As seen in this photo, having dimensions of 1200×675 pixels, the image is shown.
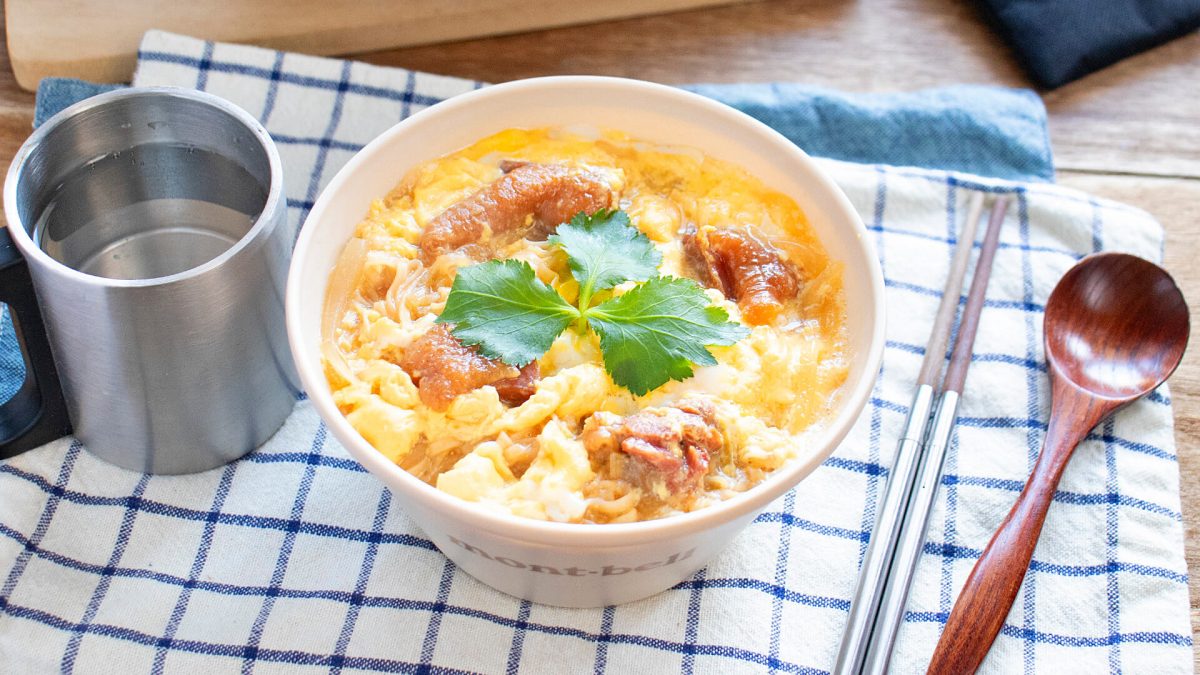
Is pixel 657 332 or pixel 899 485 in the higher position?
pixel 657 332

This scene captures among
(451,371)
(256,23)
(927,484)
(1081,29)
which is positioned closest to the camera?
(451,371)

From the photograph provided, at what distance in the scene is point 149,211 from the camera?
2559 mm

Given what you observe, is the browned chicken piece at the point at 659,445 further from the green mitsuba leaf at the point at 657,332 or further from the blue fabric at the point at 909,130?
the blue fabric at the point at 909,130

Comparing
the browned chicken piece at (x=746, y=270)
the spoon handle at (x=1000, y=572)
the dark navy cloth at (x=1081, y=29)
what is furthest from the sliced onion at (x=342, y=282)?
the dark navy cloth at (x=1081, y=29)

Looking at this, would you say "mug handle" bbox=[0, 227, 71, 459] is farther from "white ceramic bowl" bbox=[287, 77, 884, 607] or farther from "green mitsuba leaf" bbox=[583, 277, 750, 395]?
"green mitsuba leaf" bbox=[583, 277, 750, 395]

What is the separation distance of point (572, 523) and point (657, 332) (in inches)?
15.1

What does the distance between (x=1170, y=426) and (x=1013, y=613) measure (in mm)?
644

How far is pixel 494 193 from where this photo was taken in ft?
7.65

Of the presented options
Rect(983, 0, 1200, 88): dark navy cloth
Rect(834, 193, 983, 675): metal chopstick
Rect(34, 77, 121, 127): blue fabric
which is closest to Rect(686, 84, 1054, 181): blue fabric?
Rect(983, 0, 1200, 88): dark navy cloth

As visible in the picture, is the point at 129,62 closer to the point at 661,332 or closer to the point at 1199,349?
the point at 661,332

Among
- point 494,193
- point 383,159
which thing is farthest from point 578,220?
point 383,159

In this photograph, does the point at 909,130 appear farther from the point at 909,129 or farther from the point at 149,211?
the point at 149,211

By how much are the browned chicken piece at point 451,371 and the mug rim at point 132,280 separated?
386 mm

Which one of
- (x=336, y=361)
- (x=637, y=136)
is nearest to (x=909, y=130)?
(x=637, y=136)
